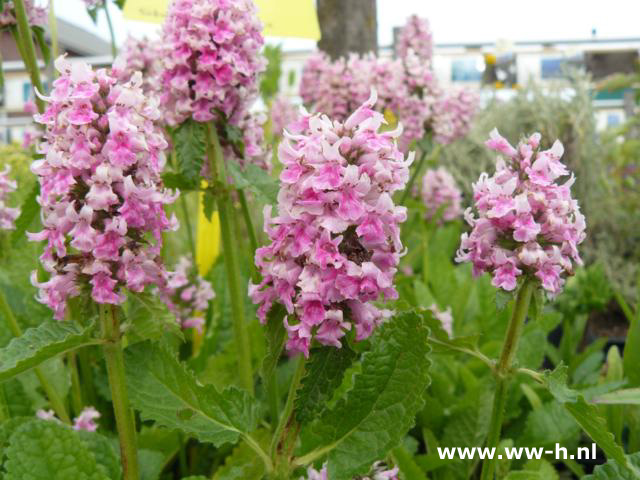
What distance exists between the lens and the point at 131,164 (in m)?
0.82

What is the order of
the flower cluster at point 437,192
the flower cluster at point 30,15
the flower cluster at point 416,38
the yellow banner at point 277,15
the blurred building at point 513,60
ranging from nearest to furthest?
the flower cluster at point 30,15 → the yellow banner at point 277,15 → the flower cluster at point 416,38 → the flower cluster at point 437,192 → the blurred building at point 513,60

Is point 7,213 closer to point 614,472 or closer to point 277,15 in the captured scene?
point 277,15

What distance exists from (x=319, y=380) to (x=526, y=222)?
0.31 m

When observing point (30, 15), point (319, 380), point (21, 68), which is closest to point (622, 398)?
point (319, 380)

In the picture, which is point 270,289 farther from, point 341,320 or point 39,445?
point 39,445

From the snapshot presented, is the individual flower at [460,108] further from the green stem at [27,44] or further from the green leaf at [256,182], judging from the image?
the green stem at [27,44]

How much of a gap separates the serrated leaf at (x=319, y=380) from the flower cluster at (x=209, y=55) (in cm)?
56

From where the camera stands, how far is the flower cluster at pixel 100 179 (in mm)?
802

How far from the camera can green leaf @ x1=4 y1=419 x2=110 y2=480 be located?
920 mm

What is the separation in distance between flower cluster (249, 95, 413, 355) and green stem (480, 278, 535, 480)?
0.23m

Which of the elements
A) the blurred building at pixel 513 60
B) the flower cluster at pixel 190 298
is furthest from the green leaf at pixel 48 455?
the blurred building at pixel 513 60

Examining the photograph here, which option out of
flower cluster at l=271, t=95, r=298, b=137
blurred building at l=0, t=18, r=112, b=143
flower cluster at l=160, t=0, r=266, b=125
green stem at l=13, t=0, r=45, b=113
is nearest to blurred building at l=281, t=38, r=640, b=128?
blurred building at l=0, t=18, r=112, b=143

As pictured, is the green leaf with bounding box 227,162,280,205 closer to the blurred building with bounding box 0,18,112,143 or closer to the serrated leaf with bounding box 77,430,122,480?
the serrated leaf with bounding box 77,430,122,480

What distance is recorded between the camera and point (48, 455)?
93 centimetres
